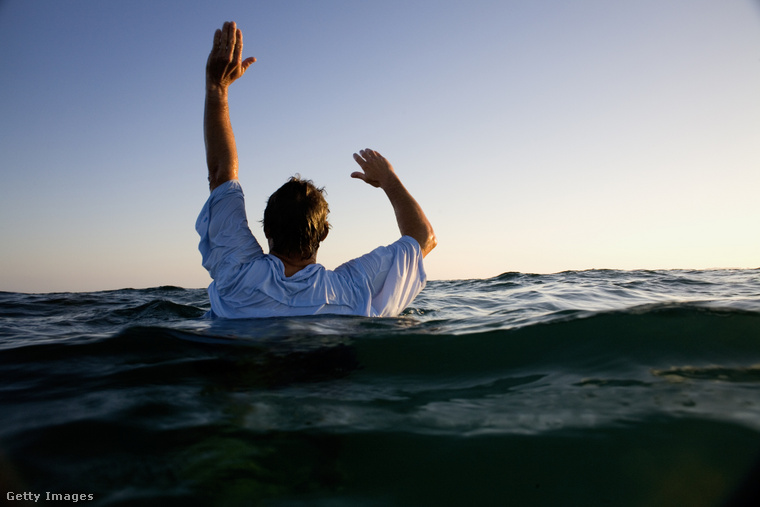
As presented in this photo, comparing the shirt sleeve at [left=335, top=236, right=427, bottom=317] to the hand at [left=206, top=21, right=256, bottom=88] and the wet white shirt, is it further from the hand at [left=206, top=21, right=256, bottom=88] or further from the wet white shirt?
the hand at [left=206, top=21, right=256, bottom=88]

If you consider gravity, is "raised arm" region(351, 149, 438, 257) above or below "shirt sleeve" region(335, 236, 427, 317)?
above

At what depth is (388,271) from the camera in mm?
3617

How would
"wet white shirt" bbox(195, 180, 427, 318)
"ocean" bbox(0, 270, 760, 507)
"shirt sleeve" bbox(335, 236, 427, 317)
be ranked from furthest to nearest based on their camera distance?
"shirt sleeve" bbox(335, 236, 427, 317), "wet white shirt" bbox(195, 180, 427, 318), "ocean" bbox(0, 270, 760, 507)

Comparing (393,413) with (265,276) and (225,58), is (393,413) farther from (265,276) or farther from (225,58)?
(225,58)

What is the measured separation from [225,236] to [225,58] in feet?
5.70

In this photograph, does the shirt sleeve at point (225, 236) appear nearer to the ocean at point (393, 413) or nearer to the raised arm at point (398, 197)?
the ocean at point (393, 413)

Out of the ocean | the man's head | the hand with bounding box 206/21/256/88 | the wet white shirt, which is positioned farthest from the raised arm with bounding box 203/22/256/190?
the ocean

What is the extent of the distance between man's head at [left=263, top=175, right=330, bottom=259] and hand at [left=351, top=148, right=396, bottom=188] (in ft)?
2.83

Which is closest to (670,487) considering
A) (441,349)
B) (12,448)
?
(441,349)

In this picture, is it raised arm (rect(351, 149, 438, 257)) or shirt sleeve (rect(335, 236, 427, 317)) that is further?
raised arm (rect(351, 149, 438, 257))

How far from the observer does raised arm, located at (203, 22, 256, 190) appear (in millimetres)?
3625

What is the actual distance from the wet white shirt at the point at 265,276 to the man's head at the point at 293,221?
0.41 feet

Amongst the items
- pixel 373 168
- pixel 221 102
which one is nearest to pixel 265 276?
pixel 373 168

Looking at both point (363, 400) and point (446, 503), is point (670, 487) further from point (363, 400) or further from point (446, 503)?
point (363, 400)
